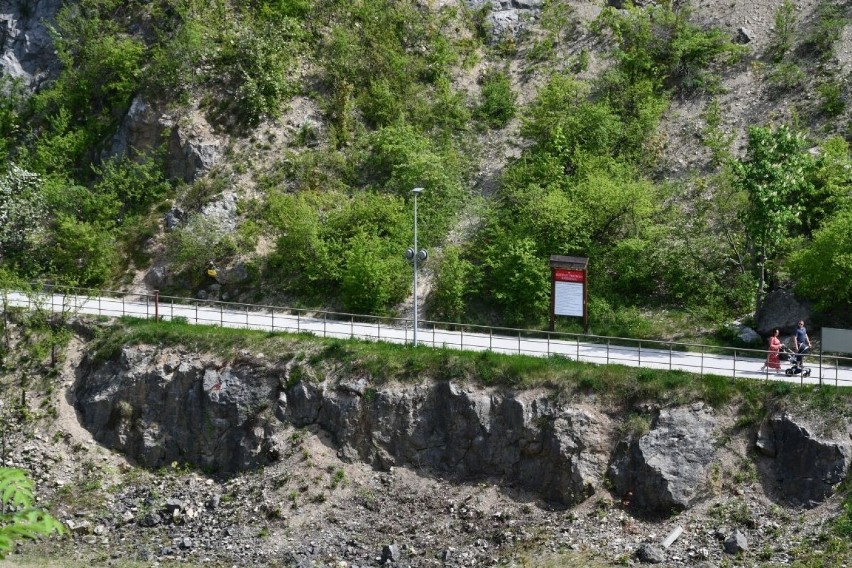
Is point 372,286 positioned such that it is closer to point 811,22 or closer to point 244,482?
point 244,482

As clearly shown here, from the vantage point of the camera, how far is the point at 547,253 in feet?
118

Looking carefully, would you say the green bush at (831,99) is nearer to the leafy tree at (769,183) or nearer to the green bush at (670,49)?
the green bush at (670,49)

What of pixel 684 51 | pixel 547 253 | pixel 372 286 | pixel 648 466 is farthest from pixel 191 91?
pixel 648 466

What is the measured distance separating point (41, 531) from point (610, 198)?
30.3 m

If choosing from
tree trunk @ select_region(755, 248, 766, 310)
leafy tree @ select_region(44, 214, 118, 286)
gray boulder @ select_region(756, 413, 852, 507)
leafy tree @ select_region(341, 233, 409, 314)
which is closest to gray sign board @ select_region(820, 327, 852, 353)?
gray boulder @ select_region(756, 413, 852, 507)

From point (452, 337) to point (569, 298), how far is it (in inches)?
155

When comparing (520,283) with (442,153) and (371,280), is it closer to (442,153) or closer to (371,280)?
(371,280)

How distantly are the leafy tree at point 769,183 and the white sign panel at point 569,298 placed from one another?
18.8 feet

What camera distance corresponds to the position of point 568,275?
106 feet

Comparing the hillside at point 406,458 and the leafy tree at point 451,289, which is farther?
the leafy tree at point 451,289

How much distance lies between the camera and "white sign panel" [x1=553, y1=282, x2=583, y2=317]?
32219 millimetres

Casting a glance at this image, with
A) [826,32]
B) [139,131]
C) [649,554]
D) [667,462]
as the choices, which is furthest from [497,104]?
[649,554]

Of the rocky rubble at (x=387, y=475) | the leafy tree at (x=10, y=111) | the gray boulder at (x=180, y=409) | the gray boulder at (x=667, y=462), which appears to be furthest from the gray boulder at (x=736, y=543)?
the leafy tree at (x=10, y=111)

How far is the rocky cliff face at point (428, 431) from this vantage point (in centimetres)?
2691
